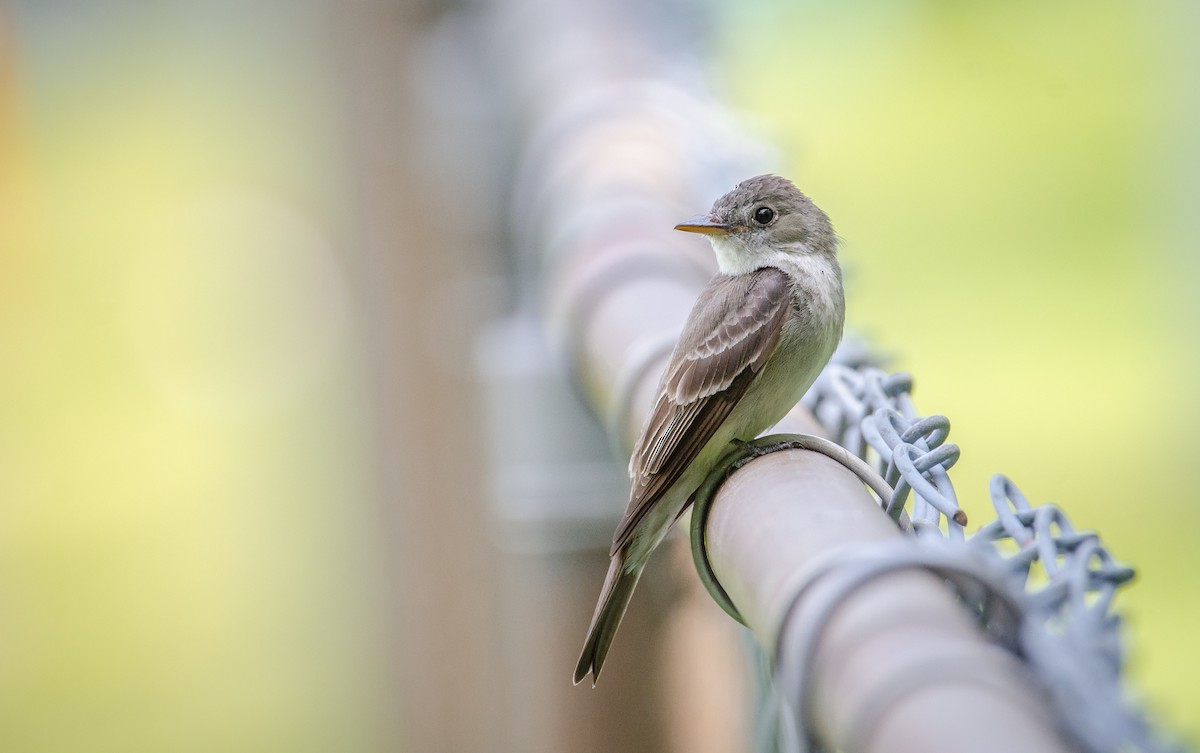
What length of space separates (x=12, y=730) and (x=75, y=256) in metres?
3.02

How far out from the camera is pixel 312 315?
8.46 metres

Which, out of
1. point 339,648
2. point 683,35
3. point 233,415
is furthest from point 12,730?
point 683,35

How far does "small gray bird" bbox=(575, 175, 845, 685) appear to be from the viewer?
1.79 metres

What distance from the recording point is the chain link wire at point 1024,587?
2.33 feet

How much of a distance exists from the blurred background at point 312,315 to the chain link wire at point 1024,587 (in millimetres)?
3987

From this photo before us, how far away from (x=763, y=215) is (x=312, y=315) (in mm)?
6479

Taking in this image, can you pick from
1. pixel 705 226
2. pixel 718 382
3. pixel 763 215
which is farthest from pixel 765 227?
pixel 718 382

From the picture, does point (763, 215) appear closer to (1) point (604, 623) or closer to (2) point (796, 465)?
(1) point (604, 623)

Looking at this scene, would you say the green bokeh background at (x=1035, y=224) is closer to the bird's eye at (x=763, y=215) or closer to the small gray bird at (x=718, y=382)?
the bird's eye at (x=763, y=215)

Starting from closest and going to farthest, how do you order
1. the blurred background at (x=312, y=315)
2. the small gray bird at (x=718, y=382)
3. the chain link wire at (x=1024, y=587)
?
the chain link wire at (x=1024, y=587) < the small gray bird at (x=718, y=382) < the blurred background at (x=312, y=315)

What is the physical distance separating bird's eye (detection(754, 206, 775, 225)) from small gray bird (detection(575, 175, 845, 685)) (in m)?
0.07

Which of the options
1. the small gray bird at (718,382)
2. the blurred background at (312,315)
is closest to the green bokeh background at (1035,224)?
the blurred background at (312,315)

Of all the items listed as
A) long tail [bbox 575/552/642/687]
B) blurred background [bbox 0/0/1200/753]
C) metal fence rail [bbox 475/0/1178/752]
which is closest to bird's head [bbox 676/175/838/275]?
metal fence rail [bbox 475/0/1178/752]

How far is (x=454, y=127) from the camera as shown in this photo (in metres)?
3.99
